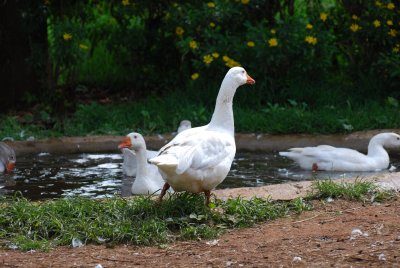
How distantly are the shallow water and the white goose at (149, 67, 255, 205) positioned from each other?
1.69 meters

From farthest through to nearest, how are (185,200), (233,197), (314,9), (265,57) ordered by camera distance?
(314,9), (265,57), (233,197), (185,200)

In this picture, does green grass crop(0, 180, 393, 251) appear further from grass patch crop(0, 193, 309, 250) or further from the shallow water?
the shallow water

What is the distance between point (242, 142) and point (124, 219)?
450 cm

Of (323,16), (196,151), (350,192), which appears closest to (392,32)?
(323,16)

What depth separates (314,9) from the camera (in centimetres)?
1219

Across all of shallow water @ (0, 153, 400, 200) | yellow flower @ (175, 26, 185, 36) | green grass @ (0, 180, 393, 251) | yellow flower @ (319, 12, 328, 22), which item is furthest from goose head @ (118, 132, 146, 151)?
yellow flower @ (319, 12, 328, 22)

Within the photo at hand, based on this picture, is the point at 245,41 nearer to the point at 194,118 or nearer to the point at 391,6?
the point at 194,118

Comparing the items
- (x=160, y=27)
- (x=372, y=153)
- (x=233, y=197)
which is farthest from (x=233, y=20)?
(x=233, y=197)

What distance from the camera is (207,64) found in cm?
1155

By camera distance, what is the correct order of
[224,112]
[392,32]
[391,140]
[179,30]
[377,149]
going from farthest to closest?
[179,30], [392,32], [391,140], [377,149], [224,112]

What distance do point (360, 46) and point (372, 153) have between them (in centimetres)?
339

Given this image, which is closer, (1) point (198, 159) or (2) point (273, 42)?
(1) point (198, 159)

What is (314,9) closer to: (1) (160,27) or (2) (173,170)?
(1) (160,27)

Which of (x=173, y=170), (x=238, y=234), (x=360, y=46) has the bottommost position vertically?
(x=238, y=234)
